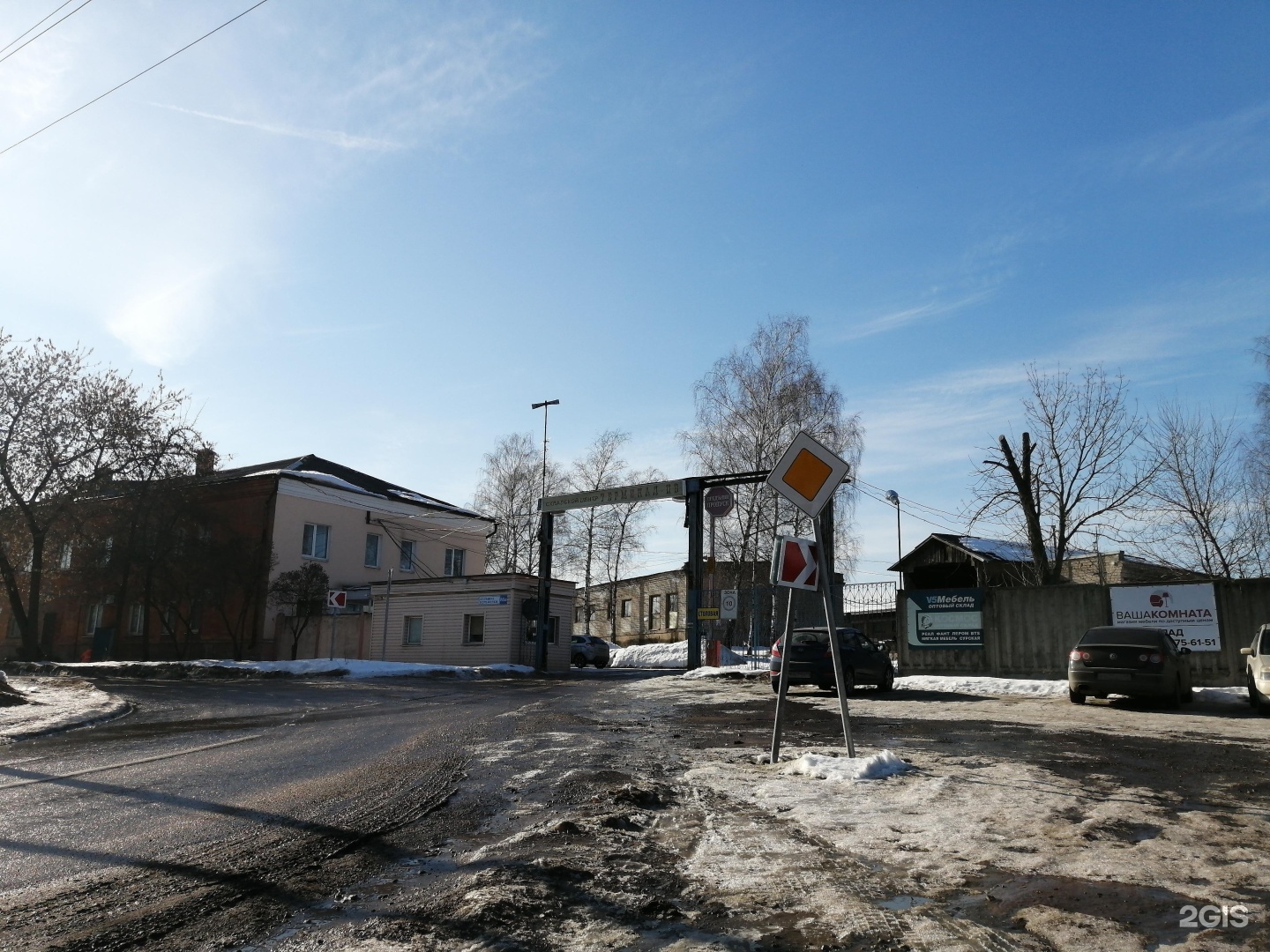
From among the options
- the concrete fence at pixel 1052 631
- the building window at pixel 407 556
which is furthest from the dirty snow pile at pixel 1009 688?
the building window at pixel 407 556

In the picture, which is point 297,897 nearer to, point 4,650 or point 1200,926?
point 1200,926

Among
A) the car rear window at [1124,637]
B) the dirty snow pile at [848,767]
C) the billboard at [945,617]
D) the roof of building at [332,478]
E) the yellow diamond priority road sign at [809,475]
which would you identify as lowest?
the dirty snow pile at [848,767]

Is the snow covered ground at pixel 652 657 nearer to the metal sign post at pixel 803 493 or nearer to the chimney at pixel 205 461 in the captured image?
the chimney at pixel 205 461

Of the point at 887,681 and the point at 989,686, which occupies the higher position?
the point at 887,681

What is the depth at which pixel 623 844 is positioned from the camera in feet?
17.5

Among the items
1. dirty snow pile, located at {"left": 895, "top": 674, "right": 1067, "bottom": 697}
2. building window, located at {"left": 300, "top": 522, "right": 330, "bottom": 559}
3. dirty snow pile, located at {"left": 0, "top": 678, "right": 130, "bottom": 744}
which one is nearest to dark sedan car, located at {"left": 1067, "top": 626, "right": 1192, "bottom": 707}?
dirty snow pile, located at {"left": 895, "top": 674, "right": 1067, "bottom": 697}

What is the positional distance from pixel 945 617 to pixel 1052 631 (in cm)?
251

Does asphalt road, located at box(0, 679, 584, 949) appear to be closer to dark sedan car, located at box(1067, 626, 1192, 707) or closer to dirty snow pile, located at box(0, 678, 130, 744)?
dirty snow pile, located at box(0, 678, 130, 744)

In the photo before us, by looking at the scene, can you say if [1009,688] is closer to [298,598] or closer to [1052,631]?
[1052,631]

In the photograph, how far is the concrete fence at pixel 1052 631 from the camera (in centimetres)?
2055

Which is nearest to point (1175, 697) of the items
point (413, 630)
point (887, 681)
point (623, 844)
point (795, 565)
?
point (887, 681)

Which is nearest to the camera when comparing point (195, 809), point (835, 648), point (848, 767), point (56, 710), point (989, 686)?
point (195, 809)

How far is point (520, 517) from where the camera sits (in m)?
60.7

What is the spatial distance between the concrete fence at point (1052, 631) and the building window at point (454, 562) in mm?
29185
